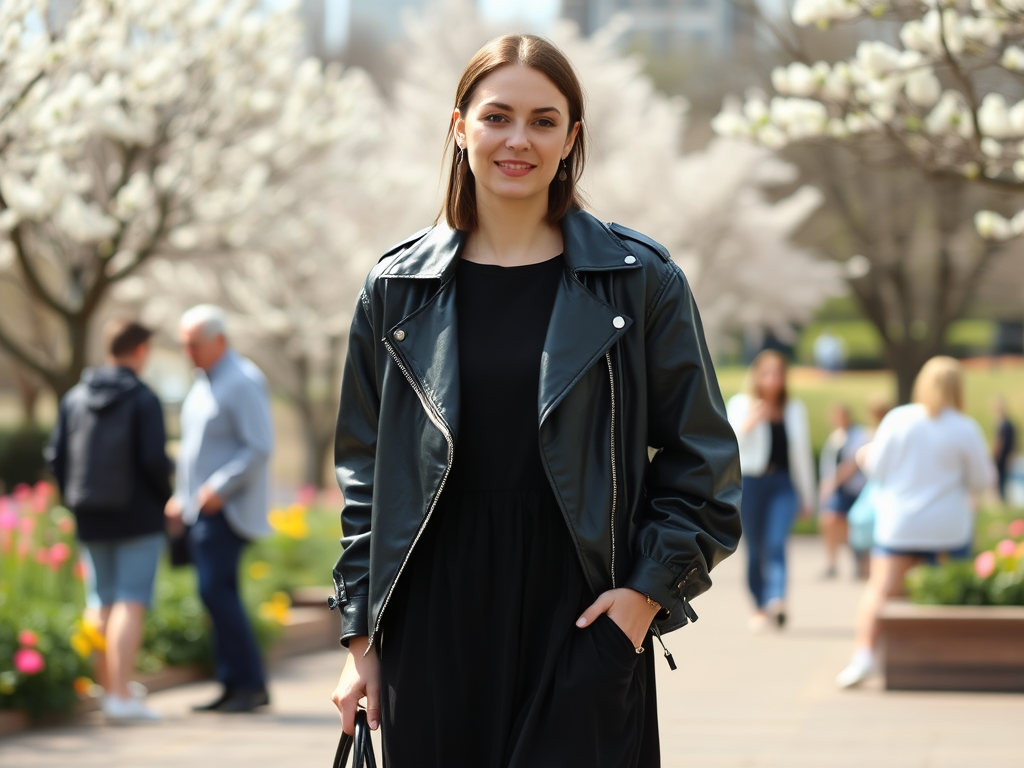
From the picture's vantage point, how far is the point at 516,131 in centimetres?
288

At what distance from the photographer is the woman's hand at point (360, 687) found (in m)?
2.93

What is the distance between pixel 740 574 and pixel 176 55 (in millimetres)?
7331

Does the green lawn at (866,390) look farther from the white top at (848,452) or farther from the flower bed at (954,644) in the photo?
the flower bed at (954,644)

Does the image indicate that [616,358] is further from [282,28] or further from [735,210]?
[735,210]

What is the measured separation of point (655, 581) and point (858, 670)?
5.30m

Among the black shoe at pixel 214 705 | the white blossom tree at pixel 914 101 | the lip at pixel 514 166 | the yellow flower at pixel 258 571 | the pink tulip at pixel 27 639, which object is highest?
the white blossom tree at pixel 914 101

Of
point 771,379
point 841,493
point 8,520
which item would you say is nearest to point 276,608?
point 8,520

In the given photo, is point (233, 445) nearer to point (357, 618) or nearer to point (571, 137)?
point (357, 618)

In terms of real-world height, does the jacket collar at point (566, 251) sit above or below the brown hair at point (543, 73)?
below

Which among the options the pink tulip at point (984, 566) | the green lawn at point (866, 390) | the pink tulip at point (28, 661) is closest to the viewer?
the pink tulip at point (28, 661)

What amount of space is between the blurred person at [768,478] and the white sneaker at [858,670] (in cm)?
250

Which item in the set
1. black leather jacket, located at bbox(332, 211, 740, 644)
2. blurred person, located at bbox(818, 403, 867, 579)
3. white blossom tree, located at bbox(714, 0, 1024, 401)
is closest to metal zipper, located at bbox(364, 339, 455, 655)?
black leather jacket, located at bbox(332, 211, 740, 644)

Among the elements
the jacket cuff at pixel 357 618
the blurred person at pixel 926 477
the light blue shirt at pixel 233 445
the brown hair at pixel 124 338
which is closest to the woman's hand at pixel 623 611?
the jacket cuff at pixel 357 618

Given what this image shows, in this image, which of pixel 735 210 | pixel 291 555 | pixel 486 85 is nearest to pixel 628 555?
pixel 486 85
